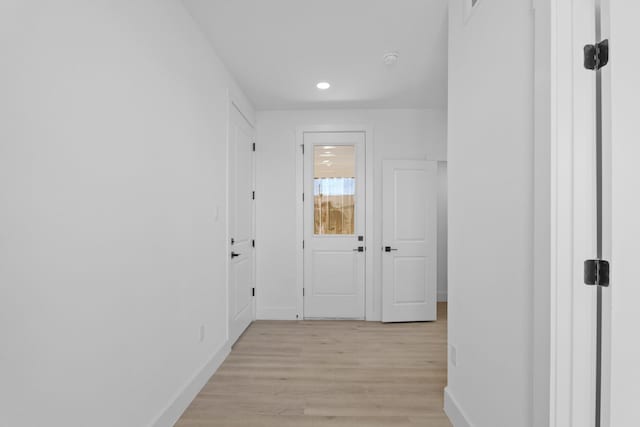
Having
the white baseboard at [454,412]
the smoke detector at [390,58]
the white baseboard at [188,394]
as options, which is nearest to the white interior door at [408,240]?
the smoke detector at [390,58]

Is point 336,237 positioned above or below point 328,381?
above

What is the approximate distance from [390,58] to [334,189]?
1.80 metres

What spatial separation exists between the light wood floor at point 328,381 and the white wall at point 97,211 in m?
0.39

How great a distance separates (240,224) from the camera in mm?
3676

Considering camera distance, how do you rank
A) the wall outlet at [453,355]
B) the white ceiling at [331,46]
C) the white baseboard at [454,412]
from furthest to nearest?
1. the white ceiling at [331,46]
2. the wall outlet at [453,355]
3. the white baseboard at [454,412]

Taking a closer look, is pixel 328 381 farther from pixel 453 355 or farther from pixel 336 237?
pixel 336 237

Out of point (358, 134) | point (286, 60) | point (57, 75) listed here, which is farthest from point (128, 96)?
point (358, 134)

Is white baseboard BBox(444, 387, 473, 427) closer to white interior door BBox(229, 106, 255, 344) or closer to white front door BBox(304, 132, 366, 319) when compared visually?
white interior door BBox(229, 106, 255, 344)

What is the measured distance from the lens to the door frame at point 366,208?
4.30 meters

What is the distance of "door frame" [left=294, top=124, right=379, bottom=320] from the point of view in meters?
4.30
